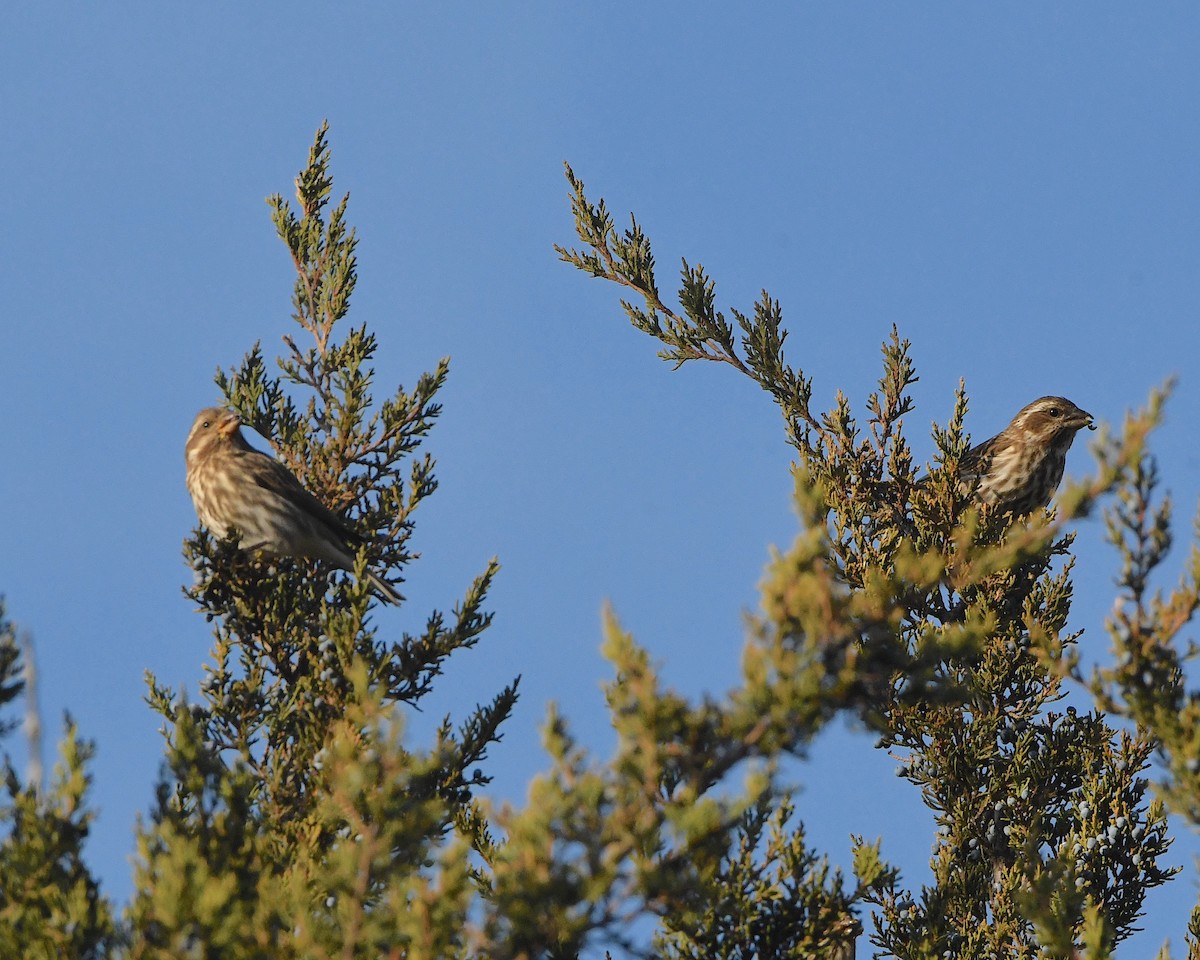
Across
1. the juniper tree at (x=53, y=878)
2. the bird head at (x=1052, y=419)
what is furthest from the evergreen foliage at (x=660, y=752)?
the bird head at (x=1052, y=419)

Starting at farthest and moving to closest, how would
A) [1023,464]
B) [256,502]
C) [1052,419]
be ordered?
1. [1052,419]
2. [1023,464]
3. [256,502]

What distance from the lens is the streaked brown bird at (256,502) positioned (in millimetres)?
7969

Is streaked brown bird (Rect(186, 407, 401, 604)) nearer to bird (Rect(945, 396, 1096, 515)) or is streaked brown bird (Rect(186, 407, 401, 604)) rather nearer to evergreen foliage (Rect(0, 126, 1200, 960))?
evergreen foliage (Rect(0, 126, 1200, 960))

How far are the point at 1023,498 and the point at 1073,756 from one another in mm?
3341

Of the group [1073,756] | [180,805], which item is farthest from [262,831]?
[1073,756]

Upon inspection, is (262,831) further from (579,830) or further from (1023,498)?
(1023,498)

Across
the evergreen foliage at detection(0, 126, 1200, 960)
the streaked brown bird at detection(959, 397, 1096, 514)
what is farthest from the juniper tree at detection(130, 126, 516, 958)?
the streaked brown bird at detection(959, 397, 1096, 514)

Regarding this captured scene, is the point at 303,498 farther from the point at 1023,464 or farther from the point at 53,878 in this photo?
the point at 1023,464

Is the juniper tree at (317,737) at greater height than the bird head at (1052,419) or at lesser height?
lesser

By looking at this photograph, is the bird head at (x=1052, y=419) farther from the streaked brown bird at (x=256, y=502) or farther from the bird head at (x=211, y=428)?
the bird head at (x=211, y=428)

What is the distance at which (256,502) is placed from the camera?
28.6 feet

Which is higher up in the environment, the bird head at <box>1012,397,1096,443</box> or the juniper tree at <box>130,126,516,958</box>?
the bird head at <box>1012,397,1096,443</box>

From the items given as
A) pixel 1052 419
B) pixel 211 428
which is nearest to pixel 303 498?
pixel 211 428

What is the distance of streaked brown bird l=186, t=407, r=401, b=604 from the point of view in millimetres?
7969
